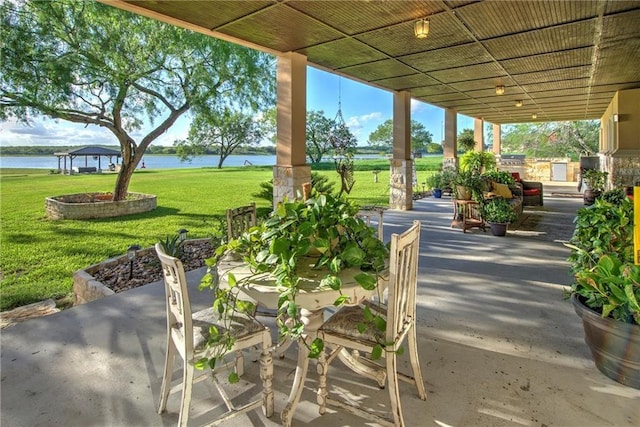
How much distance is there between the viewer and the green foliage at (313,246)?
153cm

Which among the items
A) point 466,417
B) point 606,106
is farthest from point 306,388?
point 606,106

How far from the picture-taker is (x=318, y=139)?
345 inches

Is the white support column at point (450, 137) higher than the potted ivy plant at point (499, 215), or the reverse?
the white support column at point (450, 137)

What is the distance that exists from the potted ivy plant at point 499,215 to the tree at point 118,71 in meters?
6.22

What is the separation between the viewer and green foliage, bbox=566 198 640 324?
1792mm

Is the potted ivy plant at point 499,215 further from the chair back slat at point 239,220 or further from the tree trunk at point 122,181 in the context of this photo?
the tree trunk at point 122,181

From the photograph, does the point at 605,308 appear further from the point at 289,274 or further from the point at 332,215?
the point at 289,274

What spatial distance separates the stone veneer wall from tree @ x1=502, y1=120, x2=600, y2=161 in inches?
814

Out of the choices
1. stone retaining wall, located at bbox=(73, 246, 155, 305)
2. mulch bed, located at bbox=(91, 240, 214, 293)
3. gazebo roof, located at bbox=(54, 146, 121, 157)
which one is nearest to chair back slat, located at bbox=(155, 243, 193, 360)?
stone retaining wall, located at bbox=(73, 246, 155, 305)

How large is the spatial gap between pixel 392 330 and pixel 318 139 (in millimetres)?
7513

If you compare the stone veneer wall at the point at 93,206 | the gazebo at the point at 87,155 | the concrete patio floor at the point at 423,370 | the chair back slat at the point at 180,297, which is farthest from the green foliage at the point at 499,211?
the gazebo at the point at 87,155

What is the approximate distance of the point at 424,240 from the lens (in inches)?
210

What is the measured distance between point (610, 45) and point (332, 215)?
5.14 m

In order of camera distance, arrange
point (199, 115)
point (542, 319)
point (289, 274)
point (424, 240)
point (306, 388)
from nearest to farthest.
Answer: point (289, 274)
point (306, 388)
point (542, 319)
point (424, 240)
point (199, 115)
